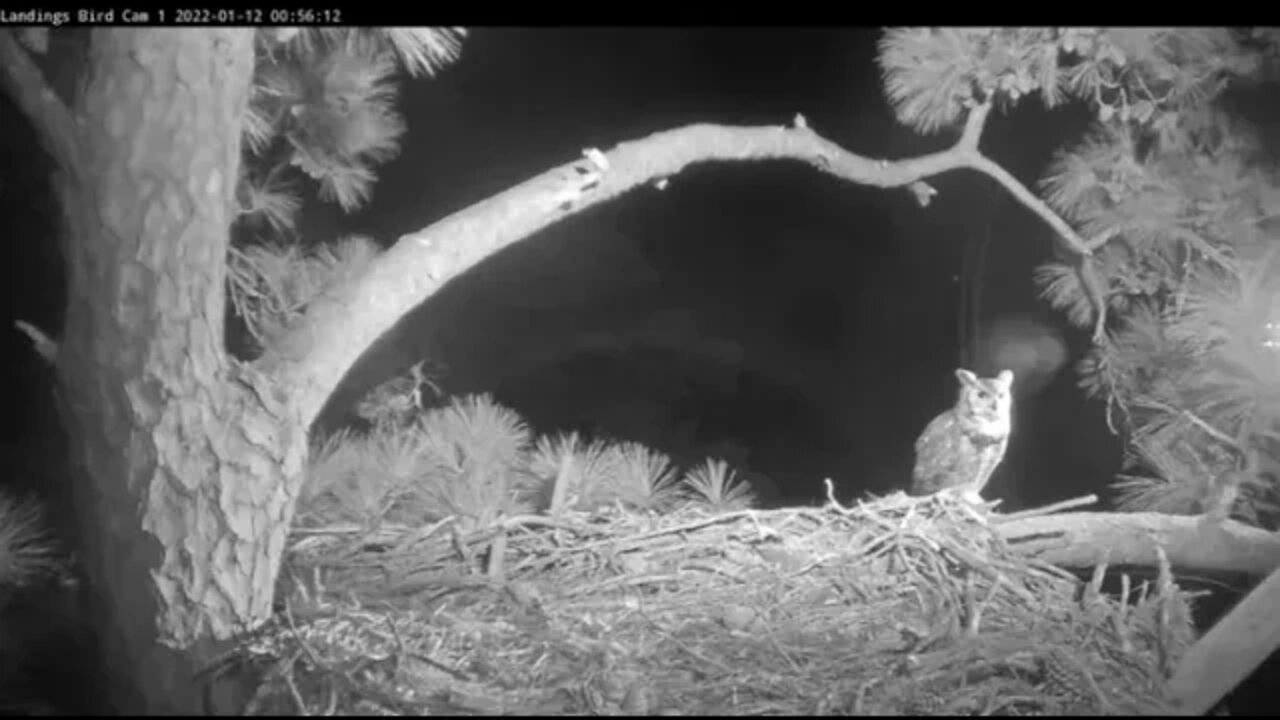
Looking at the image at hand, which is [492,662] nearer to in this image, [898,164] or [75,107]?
[75,107]

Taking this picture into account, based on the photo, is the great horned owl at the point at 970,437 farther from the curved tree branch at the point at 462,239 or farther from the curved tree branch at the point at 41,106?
the curved tree branch at the point at 41,106

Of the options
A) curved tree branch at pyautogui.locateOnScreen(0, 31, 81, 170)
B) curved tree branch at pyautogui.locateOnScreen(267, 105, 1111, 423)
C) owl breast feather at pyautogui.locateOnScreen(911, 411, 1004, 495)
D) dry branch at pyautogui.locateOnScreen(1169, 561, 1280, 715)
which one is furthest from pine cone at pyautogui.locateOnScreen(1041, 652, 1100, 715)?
curved tree branch at pyautogui.locateOnScreen(0, 31, 81, 170)

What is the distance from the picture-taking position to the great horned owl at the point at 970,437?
3.57 m

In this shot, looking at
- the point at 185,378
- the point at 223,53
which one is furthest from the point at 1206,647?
the point at 223,53

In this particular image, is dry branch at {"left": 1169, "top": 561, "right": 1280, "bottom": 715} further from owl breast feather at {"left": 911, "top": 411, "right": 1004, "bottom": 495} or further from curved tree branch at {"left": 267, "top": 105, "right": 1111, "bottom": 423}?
curved tree branch at {"left": 267, "top": 105, "right": 1111, "bottom": 423}

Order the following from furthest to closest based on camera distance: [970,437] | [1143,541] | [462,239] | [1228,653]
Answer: [970,437] → [1143,541] → [462,239] → [1228,653]

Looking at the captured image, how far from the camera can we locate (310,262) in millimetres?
2908

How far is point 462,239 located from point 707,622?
3.27 ft

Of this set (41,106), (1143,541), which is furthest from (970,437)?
(41,106)

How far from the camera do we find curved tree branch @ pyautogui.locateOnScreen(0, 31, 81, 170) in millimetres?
1909

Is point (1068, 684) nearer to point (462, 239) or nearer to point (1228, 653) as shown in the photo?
point (1228, 653)

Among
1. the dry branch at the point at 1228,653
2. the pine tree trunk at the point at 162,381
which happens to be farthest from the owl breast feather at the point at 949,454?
the pine tree trunk at the point at 162,381

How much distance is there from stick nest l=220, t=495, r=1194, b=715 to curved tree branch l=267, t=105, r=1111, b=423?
0.47 meters

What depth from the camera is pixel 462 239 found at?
2.29 metres
